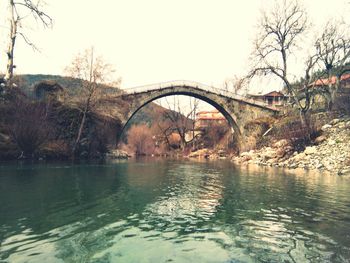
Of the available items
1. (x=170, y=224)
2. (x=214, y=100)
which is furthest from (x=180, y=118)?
(x=170, y=224)

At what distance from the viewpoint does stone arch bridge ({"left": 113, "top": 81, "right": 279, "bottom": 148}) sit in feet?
134

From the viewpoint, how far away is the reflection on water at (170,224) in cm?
529

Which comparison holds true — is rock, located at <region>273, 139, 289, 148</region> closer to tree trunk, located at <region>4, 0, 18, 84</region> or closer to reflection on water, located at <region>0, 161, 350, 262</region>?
reflection on water, located at <region>0, 161, 350, 262</region>

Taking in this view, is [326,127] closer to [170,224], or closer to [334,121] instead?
[334,121]

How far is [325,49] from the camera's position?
31.3 m

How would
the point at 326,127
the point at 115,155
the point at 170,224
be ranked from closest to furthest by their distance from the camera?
the point at 170,224 < the point at 326,127 < the point at 115,155

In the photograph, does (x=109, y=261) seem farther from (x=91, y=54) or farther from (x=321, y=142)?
(x=91, y=54)

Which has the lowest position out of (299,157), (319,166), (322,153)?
(319,166)

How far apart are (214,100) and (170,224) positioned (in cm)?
3680

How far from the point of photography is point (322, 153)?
23.6 meters

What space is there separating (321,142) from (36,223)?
78.8ft

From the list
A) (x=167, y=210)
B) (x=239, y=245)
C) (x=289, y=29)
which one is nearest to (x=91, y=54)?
(x=289, y=29)

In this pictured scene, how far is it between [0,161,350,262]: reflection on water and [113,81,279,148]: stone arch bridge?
29.2 m

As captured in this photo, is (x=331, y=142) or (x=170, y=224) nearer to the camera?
(x=170, y=224)
